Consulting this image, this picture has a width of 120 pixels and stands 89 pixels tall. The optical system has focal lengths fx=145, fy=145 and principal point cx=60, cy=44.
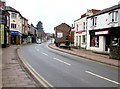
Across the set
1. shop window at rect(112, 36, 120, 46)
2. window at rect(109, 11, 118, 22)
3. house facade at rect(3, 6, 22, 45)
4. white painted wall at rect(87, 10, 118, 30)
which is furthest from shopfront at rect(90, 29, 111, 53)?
house facade at rect(3, 6, 22, 45)

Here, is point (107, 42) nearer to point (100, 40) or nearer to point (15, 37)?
point (100, 40)

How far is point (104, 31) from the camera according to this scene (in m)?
23.1

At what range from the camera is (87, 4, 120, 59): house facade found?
20.9m

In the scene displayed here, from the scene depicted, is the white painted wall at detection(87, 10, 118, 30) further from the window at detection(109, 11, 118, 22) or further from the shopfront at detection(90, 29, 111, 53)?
the shopfront at detection(90, 29, 111, 53)

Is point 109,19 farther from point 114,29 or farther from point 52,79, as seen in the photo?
point 52,79

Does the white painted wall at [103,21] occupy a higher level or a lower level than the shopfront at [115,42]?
higher

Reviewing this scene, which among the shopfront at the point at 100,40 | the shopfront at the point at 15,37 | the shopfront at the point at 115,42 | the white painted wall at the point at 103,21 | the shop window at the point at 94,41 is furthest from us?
the shopfront at the point at 15,37

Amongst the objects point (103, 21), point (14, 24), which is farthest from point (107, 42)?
point (14, 24)

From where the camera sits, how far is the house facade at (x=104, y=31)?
2089 centimetres

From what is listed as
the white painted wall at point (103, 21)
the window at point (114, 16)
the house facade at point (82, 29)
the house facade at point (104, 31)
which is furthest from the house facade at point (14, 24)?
the window at point (114, 16)

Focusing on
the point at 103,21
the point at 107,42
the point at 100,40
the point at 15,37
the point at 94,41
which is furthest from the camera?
the point at 15,37

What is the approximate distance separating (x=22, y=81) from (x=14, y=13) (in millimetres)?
45940

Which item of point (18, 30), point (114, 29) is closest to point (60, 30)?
point (18, 30)

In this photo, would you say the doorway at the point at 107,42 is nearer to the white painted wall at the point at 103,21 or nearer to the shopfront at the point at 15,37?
the white painted wall at the point at 103,21
